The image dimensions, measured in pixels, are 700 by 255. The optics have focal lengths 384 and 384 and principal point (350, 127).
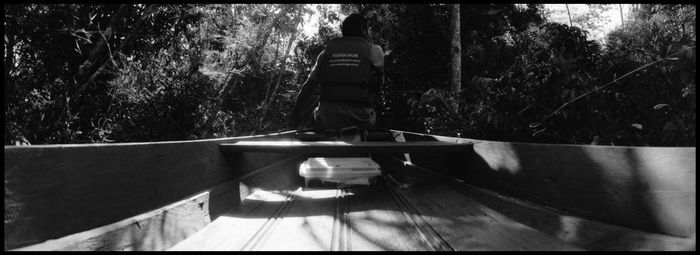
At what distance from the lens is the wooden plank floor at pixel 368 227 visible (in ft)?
6.07

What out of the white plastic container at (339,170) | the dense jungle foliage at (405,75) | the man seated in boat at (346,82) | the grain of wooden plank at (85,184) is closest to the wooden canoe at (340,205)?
the grain of wooden plank at (85,184)

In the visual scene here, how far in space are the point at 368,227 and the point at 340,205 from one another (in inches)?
27.4

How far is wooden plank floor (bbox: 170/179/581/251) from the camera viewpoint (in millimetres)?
1849

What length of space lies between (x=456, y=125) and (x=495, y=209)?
460 centimetres

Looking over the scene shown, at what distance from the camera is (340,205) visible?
9.49ft

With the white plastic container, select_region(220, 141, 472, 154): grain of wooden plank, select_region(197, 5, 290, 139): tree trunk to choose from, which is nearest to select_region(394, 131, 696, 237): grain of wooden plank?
select_region(220, 141, 472, 154): grain of wooden plank

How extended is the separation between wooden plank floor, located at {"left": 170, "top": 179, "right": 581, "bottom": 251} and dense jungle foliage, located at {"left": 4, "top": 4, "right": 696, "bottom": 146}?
2223mm

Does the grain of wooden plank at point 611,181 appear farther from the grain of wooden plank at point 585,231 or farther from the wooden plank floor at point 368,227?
the wooden plank floor at point 368,227

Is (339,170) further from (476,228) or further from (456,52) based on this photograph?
(456,52)

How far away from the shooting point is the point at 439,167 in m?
4.35

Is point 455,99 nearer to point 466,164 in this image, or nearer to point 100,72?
point 466,164

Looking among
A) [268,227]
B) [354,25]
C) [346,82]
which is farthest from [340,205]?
[354,25]

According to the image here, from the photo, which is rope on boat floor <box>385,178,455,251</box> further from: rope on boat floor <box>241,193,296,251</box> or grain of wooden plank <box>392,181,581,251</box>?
rope on boat floor <box>241,193,296,251</box>

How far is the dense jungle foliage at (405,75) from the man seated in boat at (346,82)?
6.94ft
